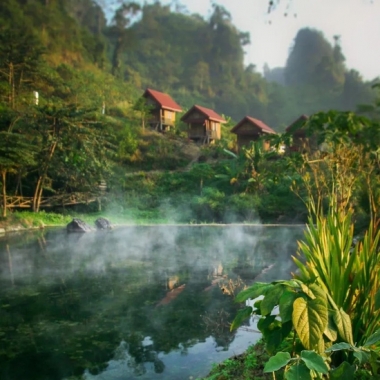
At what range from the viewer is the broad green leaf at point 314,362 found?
157cm

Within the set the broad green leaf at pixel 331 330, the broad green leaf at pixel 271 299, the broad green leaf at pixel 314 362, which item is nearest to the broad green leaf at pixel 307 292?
the broad green leaf at pixel 271 299

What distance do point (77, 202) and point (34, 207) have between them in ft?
7.25

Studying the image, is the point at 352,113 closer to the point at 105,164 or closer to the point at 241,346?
the point at 241,346

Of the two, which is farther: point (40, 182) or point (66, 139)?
point (40, 182)

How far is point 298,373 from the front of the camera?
1646 millimetres

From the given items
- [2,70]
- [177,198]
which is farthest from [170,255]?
[2,70]

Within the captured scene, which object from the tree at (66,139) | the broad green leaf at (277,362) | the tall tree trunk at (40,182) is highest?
the tree at (66,139)

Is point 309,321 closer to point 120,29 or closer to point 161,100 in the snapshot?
point 161,100

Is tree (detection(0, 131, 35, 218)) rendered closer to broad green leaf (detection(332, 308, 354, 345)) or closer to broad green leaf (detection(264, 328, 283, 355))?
broad green leaf (detection(264, 328, 283, 355))

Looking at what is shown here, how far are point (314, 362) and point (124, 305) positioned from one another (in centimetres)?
481

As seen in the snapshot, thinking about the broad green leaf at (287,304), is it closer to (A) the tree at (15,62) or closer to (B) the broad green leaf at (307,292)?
(B) the broad green leaf at (307,292)

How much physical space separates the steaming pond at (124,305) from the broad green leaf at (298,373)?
234cm

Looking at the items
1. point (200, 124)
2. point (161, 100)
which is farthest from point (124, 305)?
point (161, 100)

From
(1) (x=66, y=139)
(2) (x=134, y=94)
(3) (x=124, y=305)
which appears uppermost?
(2) (x=134, y=94)
